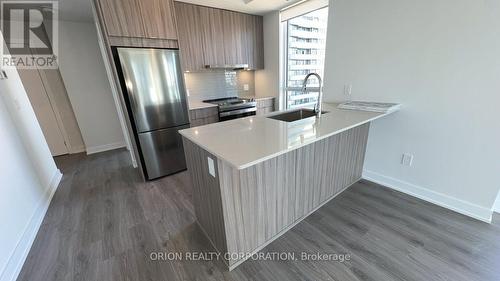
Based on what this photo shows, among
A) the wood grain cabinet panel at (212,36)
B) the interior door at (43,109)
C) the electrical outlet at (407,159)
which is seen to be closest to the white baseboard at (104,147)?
the interior door at (43,109)

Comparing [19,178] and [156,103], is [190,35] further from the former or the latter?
[19,178]

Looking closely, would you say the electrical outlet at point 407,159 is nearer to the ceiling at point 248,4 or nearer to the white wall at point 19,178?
the ceiling at point 248,4

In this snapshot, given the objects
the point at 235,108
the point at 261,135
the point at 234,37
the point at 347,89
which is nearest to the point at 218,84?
the point at 235,108

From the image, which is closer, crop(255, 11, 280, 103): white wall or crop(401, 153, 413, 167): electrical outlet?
crop(401, 153, 413, 167): electrical outlet

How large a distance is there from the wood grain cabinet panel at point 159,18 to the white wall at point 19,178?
1682 millimetres

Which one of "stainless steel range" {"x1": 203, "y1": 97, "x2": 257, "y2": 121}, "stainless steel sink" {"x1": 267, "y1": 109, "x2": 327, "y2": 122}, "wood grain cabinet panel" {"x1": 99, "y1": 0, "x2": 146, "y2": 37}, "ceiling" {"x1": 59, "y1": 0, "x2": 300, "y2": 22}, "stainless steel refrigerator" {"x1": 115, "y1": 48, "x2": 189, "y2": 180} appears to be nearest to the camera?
"wood grain cabinet panel" {"x1": 99, "y1": 0, "x2": 146, "y2": 37}

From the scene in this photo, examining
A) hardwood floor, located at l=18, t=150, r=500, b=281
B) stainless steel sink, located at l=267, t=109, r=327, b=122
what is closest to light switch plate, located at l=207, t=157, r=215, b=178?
hardwood floor, located at l=18, t=150, r=500, b=281

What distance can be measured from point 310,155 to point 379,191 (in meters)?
1.22

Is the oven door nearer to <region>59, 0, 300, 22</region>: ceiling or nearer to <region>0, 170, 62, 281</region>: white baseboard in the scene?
<region>59, 0, 300, 22</region>: ceiling

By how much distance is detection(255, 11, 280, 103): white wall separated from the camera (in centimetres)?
347

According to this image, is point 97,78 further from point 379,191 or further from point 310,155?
point 379,191

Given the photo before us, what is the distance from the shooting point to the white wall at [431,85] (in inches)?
62.2

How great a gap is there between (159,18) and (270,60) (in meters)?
2.01

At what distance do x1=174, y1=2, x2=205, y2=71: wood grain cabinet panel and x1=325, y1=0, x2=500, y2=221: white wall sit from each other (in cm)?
190
